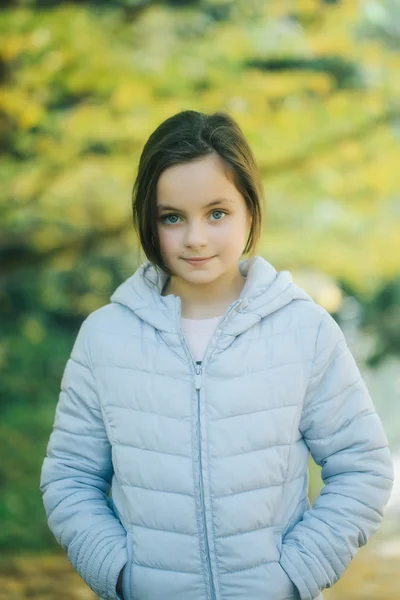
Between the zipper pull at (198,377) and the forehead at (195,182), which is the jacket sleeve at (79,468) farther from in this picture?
the forehead at (195,182)

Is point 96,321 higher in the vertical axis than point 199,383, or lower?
higher

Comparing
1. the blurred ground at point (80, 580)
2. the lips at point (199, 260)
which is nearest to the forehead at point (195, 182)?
the lips at point (199, 260)

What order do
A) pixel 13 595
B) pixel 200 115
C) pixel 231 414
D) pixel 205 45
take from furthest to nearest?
pixel 205 45 < pixel 13 595 < pixel 200 115 < pixel 231 414

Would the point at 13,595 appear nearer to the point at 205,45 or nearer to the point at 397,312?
the point at 397,312

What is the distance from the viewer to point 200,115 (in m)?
1.58

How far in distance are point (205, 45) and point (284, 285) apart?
8.14ft

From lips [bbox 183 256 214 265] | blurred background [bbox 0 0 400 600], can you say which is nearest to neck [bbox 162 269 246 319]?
lips [bbox 183 256 214 265]

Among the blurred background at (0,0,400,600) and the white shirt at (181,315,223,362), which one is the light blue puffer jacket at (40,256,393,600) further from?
the blurred background at (0,0,400,600)

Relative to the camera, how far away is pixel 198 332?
1.59 meters

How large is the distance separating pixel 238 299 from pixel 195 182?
0.81ft

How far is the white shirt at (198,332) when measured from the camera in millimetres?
1556

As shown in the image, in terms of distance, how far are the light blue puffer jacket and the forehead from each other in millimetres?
207

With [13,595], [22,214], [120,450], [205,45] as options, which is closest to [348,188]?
[205,45]

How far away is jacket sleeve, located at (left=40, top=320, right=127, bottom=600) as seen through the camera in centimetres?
155
